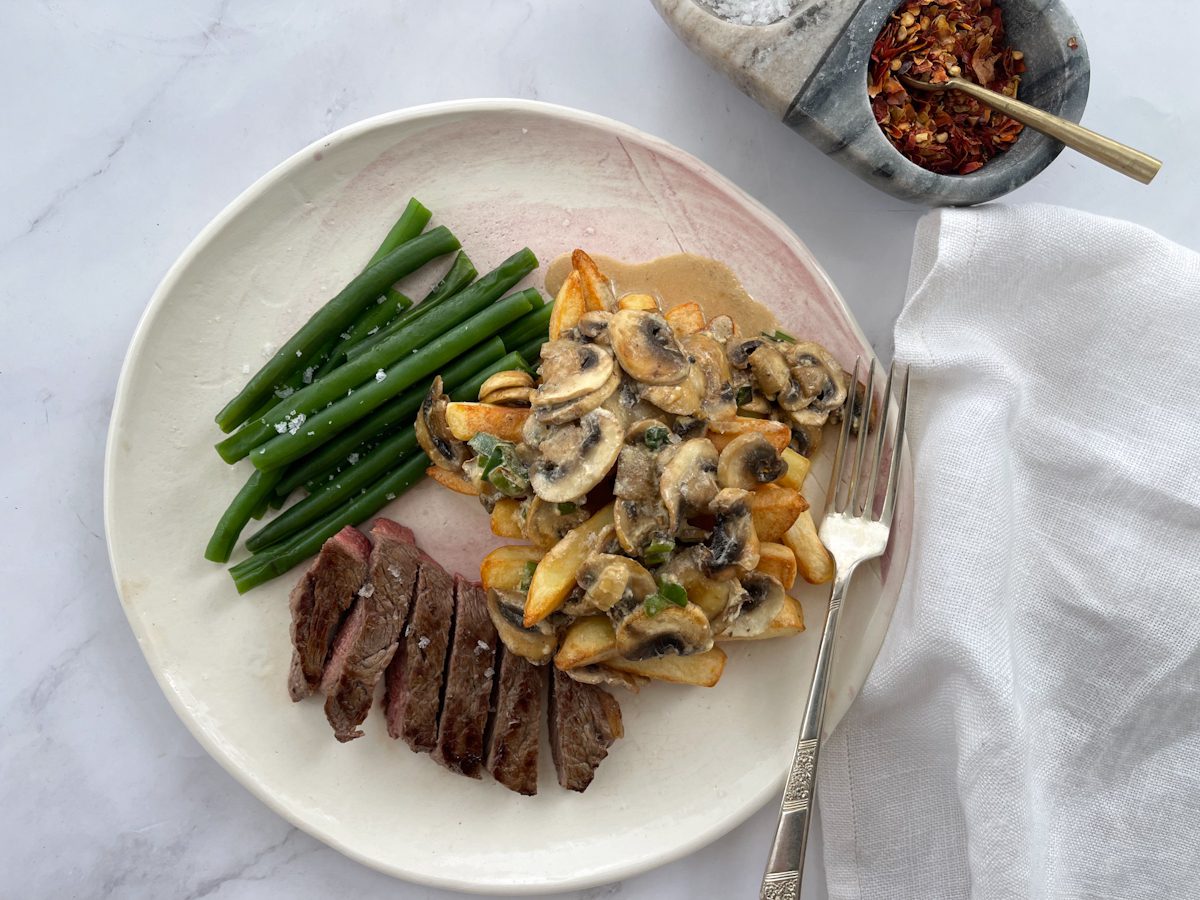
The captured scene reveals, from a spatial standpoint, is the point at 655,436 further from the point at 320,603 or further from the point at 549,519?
the point at 320,603

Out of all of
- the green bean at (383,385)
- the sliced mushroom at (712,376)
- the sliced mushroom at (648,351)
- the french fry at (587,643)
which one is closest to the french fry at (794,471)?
the sliced mushroom at (712,376)

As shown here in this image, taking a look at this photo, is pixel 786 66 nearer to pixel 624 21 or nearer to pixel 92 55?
pixel 624 21

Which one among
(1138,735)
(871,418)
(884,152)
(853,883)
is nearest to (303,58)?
(884,152)

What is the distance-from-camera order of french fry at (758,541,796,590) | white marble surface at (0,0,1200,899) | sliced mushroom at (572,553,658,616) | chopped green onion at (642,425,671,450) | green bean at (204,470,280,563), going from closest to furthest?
sliced mushroom at (572,553,658,616)
chopped green onion at (642,425,671,450)
french fry at (758,541,796,590)
green bean at (204,470,280,563)
white marble surface at (0,0,1200,899)

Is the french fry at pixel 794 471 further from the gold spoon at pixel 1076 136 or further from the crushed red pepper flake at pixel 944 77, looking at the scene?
the gold spoon at pixel 1076 136

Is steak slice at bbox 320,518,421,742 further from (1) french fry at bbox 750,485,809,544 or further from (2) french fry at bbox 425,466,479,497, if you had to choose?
(1) french fry at bbox 750,485,809,544

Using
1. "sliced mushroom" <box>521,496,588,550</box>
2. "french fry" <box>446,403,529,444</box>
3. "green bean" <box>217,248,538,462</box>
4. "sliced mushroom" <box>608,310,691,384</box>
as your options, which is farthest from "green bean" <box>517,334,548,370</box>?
"sliced mushroom" <box>521,496,588,550</box>
